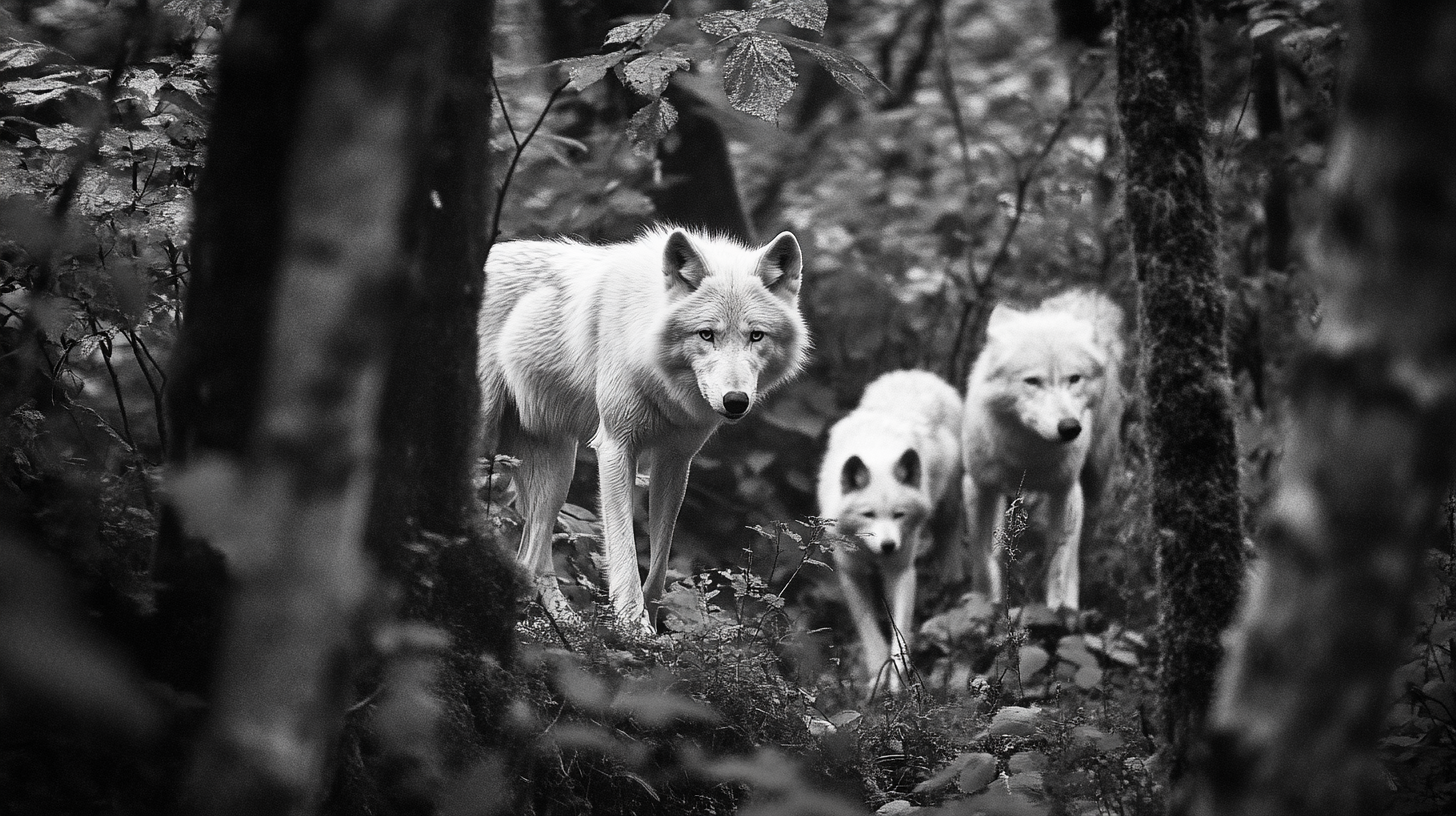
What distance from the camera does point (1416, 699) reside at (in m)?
3.39

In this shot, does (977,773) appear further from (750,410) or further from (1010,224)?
(1010,224)

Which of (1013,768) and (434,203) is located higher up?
(434,203)

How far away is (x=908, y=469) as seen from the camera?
7.48 meters

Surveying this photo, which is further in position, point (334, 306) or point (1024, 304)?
point (1024, 304)

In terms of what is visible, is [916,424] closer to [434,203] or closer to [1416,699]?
[1416,699]

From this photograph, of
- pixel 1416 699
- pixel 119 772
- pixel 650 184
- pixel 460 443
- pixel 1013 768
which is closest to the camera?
pixel 119 772

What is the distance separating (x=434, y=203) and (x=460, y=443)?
0.71 metres

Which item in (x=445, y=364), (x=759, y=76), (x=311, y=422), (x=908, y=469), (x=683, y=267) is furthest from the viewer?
(x=908, y=469)

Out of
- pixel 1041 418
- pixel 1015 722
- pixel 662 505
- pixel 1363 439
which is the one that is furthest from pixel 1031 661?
pixel 1363 439

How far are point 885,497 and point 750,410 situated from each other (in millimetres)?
2618

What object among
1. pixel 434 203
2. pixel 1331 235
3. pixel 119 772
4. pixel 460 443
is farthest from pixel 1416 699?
pixel 119 772

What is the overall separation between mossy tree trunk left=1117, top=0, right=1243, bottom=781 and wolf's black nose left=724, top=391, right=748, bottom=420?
5.69ft

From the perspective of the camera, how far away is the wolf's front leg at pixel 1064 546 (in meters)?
7.47

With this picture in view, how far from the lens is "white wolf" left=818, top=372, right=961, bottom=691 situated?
23.3ft
